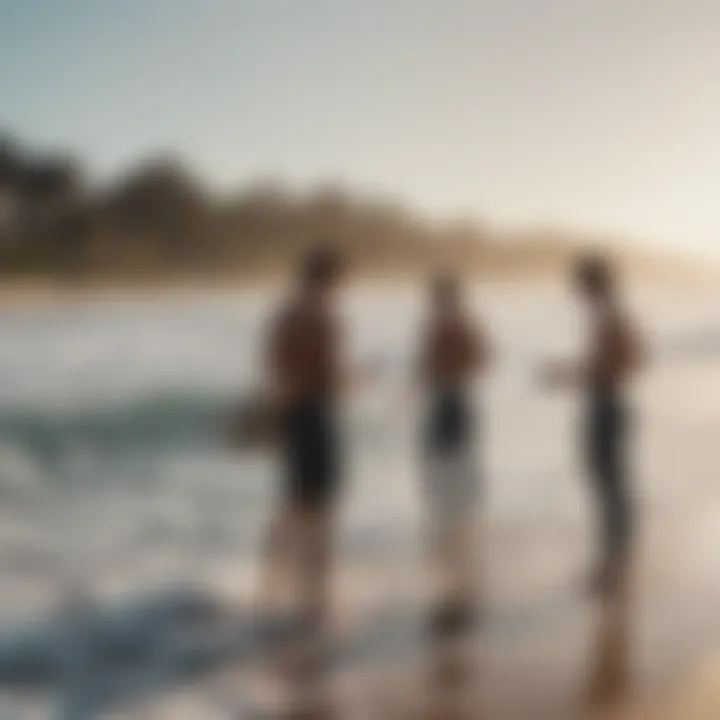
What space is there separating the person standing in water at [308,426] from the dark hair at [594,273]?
23cm

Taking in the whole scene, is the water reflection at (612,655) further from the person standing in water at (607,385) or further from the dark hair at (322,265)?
the dark hair at (322,265)

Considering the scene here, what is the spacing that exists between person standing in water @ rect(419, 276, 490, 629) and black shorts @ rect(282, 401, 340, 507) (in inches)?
3.4

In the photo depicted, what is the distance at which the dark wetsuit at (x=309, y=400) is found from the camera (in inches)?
40.2

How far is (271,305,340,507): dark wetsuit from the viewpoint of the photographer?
1.02 meters

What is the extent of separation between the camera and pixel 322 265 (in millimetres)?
1044

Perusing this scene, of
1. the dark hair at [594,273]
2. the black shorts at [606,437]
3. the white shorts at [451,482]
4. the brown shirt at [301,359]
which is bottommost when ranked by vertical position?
the white shorts at [451,482]

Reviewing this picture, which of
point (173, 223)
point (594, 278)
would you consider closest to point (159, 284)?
point (173, 223)

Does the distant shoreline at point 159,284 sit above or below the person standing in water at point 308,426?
above

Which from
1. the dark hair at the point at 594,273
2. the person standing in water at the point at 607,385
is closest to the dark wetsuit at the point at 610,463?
the person standing in water at the point at 607,385

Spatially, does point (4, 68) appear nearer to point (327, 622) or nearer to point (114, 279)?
point (114, 279)

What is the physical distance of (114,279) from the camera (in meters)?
1.02

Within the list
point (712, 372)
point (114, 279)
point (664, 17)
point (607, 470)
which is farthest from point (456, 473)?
point (664, 17)

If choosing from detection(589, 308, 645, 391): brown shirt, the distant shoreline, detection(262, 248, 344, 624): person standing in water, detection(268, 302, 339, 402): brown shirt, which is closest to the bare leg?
detection(262, 248, 344, 624): person standing in water

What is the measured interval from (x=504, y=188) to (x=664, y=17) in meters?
0.24
